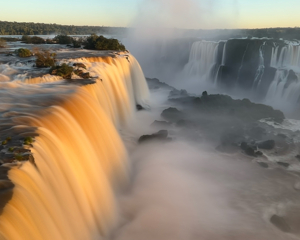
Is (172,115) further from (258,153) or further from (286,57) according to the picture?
(286,57)

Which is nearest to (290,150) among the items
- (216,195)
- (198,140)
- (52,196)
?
(198,140)

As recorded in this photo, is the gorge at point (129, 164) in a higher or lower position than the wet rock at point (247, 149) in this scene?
higher

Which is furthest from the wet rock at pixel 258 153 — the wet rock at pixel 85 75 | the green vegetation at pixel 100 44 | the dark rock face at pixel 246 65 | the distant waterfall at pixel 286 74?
the green vegetation at pixel 100 44

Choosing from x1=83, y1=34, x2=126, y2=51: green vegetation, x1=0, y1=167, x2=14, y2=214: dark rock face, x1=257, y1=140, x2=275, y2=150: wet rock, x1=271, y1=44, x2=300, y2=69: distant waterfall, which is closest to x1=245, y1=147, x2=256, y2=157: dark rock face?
x1=257, y1=140, x2=275, y2=150: wet rock

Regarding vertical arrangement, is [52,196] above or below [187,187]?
above

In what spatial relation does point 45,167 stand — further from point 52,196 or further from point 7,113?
point 7,113

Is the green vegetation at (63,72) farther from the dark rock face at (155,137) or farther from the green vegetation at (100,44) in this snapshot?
the green vegetation at (100,44)
